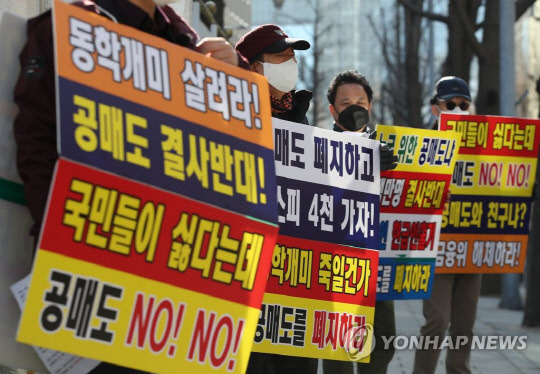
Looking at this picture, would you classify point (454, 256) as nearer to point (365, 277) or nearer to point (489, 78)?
point (365, 277)

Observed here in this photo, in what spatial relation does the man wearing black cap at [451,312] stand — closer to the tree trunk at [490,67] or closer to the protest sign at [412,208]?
the protest sign at [412,208]

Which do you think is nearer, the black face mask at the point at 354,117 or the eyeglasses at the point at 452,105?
the black face mask at the point at 354,117

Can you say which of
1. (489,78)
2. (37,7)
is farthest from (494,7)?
(37,7)

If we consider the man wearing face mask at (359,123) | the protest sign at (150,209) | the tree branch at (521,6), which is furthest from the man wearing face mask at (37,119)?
the tree branch at (521,6)

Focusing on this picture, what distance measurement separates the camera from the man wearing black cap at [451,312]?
661cm

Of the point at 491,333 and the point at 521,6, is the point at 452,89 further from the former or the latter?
the point at 521,6

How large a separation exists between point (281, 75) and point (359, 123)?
0.95 meters

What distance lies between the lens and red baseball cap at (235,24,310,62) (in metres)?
4.74

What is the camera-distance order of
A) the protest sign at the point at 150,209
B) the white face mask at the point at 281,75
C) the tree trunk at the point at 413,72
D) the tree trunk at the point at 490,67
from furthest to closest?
the tree trunk at the point at 413,72
the tree trunk at the point at 490,67
the white face mask at the point at 281,75
the protest sign at the point at 150,209

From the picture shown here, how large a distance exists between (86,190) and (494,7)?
14.6m

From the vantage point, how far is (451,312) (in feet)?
22.4

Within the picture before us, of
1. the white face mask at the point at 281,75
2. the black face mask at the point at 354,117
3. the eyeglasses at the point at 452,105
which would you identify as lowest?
the black face mask at the point at 354,117

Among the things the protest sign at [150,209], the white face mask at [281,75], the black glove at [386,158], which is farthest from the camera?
the black glove at [386,158]

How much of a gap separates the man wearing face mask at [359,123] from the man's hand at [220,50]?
2291mm
